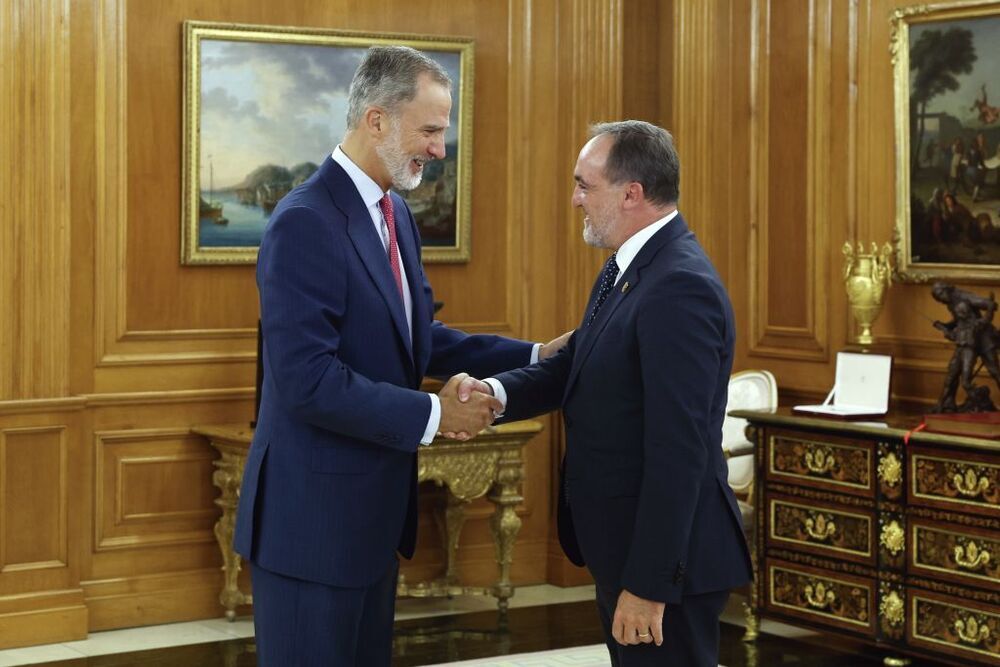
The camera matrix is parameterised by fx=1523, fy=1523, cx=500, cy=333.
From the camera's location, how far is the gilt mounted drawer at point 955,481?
18.0 feet

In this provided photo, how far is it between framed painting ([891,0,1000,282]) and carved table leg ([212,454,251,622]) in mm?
3027

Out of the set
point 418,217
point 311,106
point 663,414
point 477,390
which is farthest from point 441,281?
point 663,414

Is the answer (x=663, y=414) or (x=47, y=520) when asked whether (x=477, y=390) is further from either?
(x=47, y=520)

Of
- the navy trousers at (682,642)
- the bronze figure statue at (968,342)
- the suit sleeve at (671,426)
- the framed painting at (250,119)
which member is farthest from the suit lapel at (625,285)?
the framed painting at (250,119)

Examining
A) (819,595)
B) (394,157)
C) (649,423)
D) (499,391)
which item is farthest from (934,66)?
(649,423)

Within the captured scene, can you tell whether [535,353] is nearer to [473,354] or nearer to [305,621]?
[473,354]

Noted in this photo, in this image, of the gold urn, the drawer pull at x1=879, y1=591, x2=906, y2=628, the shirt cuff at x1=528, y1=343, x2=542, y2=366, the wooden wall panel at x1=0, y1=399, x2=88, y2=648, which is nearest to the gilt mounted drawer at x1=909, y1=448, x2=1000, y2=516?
the drawer pull at x1=879, y1=591, x2=906, y2=628

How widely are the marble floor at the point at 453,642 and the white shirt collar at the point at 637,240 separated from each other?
3042 millimetres

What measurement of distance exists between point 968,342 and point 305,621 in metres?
3.48

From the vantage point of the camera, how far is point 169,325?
266 inches

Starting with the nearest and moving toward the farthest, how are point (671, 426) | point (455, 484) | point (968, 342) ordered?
point (671, 426), point (968, 342), point (455, 484)

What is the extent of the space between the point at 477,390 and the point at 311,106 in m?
3.58

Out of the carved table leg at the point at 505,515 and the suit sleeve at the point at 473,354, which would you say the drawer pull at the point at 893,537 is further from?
the suit sleeve at the point at 473,354

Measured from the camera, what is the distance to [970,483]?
5562 millimetres
